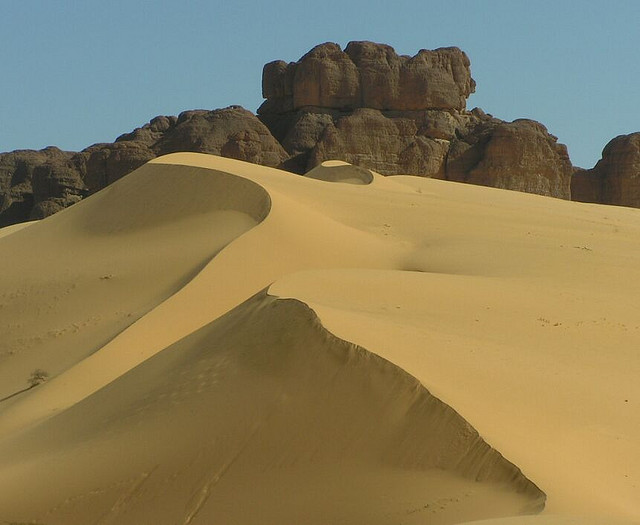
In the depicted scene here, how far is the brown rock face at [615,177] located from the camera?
43.4 meters

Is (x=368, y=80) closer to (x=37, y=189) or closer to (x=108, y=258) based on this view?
(x=37, y=189)

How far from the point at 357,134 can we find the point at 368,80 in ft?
9.01

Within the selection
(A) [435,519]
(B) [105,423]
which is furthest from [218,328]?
(A) [435,519]

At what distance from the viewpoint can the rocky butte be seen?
119 ft

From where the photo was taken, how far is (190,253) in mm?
15805

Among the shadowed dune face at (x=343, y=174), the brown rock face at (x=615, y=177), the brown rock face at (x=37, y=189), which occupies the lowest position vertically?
the brown rock face at (x=37, y=189)

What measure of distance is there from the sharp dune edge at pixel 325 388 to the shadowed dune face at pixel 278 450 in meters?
0.01

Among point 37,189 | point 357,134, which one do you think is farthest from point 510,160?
point 37,189

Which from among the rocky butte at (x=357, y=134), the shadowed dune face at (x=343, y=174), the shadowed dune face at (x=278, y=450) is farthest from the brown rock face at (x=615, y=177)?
the shadowed dune face at (x=278, y=450)

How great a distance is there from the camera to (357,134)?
123ft

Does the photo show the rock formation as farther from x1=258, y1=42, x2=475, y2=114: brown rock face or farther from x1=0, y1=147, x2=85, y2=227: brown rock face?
x1=0, y1=147, x2=85, y2=227: brown rock face

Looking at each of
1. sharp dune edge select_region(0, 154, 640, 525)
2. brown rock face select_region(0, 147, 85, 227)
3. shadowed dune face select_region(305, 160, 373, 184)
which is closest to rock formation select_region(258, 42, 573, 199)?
brown rock face select_region(0, 147, 85, 227)

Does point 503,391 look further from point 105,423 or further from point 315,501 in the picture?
point 105,423

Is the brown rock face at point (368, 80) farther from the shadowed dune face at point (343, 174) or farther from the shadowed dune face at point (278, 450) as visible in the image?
the shadowed dune face at point (278, 450)
